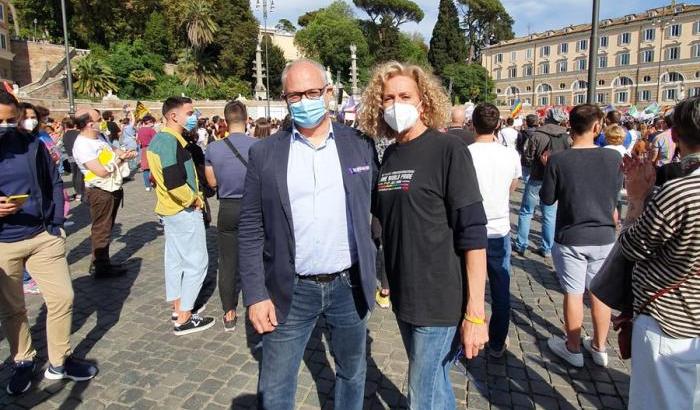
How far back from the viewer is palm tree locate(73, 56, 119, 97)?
40.2m

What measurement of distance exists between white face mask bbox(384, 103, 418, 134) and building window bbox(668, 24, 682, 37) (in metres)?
76.2

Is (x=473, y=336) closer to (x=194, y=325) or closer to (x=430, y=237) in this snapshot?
(x=430, y=237)

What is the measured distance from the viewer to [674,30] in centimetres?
6194

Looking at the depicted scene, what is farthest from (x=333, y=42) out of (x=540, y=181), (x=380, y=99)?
(x=380, y=99)

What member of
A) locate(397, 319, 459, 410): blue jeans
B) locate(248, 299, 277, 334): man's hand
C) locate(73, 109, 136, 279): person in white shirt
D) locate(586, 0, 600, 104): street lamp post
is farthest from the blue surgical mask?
locate(586, 0, 600, 104): street lamp post

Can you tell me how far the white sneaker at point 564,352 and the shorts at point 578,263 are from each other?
21.4 inches

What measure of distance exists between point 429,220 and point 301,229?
2.07ft

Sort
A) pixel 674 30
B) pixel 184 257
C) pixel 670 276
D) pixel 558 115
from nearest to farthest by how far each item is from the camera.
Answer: pixel 670 276
pixel 184 257
pixel 558 115
pixel 674 30

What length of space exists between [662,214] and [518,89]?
8668cm

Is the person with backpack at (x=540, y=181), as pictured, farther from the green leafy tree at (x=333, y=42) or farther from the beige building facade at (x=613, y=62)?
the green leafy tree at (x=333, y=42)

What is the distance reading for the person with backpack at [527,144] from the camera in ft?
24.1

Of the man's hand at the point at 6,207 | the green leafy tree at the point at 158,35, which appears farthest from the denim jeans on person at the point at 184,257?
the green leafy tree at the point at 158,35

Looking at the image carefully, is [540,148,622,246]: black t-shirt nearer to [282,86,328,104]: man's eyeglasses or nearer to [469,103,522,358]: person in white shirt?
[469,103,522,358]: person in white shirt

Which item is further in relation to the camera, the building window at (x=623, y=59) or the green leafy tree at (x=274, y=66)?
the building window at (x=623, y=59)
